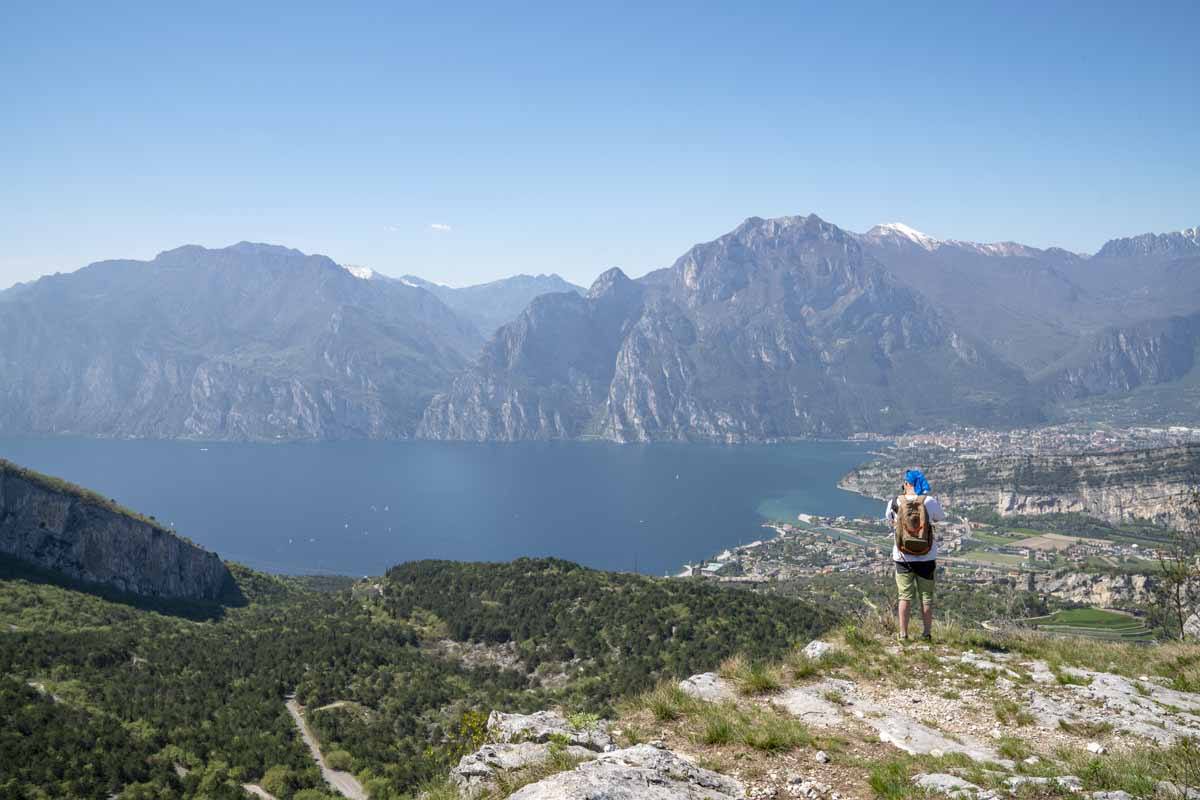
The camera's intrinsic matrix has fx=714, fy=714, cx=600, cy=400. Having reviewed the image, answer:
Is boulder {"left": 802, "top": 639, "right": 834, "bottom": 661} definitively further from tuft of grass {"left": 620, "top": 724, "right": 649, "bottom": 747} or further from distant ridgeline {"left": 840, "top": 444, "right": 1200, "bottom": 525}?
distant ridgeline {"left": 840, "top": 444, "right": 1200, "bottom": 525}

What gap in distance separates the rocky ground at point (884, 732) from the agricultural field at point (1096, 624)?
67.8 metres

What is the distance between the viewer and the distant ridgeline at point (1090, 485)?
501 feet

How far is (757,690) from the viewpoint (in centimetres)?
988

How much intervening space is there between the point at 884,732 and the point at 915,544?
12.3 ft

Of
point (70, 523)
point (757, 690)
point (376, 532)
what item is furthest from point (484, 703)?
point (376, 532)

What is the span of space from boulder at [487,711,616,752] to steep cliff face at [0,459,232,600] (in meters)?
71.1

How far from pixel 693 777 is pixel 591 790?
1.20m

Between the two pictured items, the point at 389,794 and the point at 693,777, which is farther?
the point at 389,794

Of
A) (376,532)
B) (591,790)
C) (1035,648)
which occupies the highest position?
(591,790)

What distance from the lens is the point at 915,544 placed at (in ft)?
37.0

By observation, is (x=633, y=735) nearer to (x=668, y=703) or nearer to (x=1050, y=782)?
(x=668, y=703)

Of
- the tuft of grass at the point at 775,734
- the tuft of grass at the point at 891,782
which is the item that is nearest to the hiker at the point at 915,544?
the tuft of grass at the point at 775,734

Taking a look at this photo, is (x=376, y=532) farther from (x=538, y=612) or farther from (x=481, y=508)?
(x=538, y=612)

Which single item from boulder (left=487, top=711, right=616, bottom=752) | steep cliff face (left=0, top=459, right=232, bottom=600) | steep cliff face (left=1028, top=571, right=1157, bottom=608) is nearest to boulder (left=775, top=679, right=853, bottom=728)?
boulder (left=487, top=711, right=616, bottom=752)
